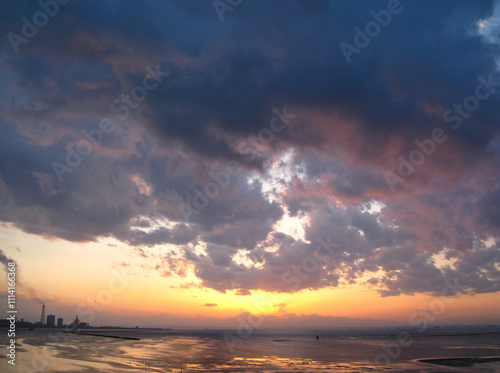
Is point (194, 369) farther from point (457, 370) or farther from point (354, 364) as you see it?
point (457, 370)

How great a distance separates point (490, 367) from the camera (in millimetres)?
63281

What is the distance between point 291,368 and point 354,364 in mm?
14683

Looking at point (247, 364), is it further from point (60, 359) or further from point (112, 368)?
point (60, 359)

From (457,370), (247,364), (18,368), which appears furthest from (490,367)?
(18,368)

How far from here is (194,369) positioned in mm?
58781

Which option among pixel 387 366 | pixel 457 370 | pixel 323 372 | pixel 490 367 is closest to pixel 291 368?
pixel 323 372

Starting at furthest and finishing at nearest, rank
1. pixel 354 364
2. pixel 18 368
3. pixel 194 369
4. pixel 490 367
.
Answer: pixel 354 364 → pixel 490 367 → pixel 194 369 → pixel 18 368

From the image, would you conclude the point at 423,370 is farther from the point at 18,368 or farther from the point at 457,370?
the point at 18,368

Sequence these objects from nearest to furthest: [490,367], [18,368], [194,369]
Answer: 1. [18,368]
2. [194,369]
3. [490,367]

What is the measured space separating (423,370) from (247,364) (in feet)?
102

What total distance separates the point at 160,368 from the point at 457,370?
50.7m

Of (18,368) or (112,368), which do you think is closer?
(18,368)

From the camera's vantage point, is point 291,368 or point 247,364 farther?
point 247,364

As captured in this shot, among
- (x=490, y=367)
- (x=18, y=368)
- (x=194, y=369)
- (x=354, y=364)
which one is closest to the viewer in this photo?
(x=18, y=368)
